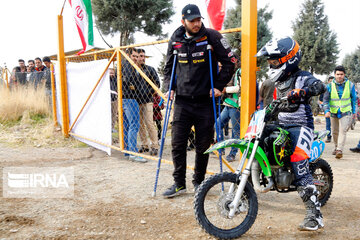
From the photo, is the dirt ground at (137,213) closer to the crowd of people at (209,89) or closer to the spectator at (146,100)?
the crowd of people at (209,89)

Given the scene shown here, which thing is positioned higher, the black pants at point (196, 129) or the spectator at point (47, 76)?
the spectator at point (47, 76)

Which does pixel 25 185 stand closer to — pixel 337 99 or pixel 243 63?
pixel 243 63

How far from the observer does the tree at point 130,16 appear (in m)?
22.6

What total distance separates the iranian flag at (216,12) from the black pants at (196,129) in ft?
4.89

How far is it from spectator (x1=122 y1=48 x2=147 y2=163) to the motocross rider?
2973 mm

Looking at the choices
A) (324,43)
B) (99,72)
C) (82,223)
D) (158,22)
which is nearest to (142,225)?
(82,223)

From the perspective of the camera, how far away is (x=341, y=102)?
606cm

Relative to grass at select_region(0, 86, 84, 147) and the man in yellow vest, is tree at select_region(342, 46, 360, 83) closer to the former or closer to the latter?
the man in yellow vest

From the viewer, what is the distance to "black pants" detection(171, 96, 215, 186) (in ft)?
11.3

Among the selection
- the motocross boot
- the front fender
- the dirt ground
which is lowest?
the dirt ground

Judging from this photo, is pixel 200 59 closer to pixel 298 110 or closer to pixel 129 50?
pixel 298 110

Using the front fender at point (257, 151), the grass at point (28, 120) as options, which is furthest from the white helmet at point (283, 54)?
the grass at point (28, 120)

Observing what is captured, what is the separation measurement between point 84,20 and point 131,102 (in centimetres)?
275

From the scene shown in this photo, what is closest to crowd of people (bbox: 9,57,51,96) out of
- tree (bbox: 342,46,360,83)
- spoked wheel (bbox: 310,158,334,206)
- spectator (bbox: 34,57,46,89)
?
spectator (bbox: 34,57,46,89)
